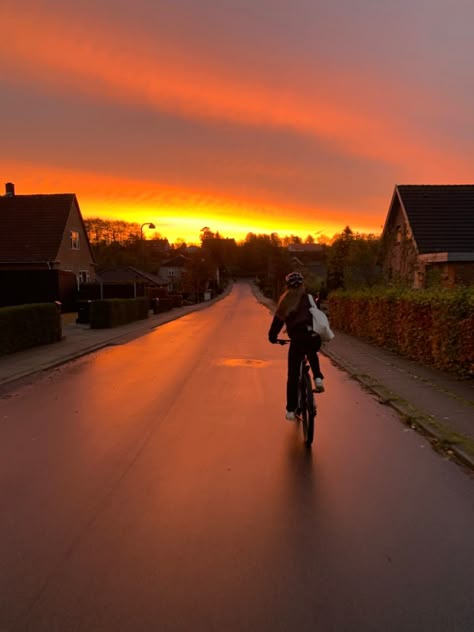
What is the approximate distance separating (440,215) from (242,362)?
53.4 feet

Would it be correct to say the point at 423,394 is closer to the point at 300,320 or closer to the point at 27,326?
the point at 300,320

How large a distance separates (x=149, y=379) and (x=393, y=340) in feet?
23.6

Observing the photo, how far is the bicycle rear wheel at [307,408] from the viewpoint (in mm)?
5859

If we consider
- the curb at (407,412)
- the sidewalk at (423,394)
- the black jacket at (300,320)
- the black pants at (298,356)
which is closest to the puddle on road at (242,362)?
the sidewalk at (423,394)

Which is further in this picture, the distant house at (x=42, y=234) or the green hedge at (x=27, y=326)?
the distant house at (x=42, y=234)

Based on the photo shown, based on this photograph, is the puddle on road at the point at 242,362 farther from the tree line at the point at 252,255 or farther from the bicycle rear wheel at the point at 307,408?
the tree line at the point at 252,255

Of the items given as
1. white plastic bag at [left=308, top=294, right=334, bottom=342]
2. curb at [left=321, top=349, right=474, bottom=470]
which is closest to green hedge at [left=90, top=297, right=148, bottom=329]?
curb at [left=321, top=349, right=474, bottom=470]

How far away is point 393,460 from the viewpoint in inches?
215

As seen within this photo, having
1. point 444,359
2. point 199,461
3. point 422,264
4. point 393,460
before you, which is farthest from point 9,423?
point 422,264

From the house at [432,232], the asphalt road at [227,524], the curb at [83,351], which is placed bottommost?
the curb at [83,351]

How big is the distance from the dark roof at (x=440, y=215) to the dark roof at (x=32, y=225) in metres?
21.7

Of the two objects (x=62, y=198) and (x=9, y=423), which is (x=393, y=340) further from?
(x=62, y=198)

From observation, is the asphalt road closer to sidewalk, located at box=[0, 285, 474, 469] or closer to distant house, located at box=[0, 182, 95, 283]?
sidewalk, located at box=[0, 285, 474, 469]

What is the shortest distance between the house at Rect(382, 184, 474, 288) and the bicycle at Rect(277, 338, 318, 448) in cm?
1567
